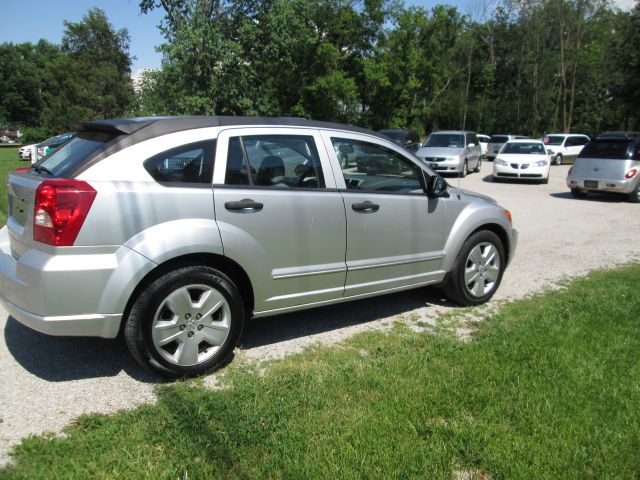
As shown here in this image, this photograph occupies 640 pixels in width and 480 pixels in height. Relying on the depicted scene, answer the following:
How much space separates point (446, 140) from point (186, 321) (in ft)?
60.8

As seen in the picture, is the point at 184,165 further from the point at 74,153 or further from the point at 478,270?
the point at 478,270

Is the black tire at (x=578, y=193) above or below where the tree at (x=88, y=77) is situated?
below

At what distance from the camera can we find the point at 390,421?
3.06 m

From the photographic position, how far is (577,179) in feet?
47.7

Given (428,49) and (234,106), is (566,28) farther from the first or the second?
(234,106)

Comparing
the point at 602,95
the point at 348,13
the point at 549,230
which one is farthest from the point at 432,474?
the point at 602,95

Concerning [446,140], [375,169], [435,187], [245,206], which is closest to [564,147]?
[446,140]

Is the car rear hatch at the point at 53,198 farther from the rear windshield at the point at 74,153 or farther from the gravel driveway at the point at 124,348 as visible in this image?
the gravel driveway at the point at 124,348

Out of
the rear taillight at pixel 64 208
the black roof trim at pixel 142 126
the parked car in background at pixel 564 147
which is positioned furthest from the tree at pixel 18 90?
the rear taillight at pixel 64 208

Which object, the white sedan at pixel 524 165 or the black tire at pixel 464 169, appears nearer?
the white sedan at pixel 524 165

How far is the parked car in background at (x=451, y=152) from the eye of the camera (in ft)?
63.4

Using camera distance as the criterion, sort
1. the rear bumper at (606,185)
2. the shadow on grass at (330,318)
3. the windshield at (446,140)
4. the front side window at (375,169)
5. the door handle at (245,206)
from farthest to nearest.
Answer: the windshield at (446,140) < the rear bumper at (606,185) < the shadow on grass at (330,318) < the front side window at (375,169) < the door handle at (245,206)

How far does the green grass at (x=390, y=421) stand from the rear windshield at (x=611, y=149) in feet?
37.4

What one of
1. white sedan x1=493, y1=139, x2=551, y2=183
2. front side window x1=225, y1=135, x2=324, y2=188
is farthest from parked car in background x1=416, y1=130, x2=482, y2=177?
front side window x1=225, y1=135, x2=324, y2=188
